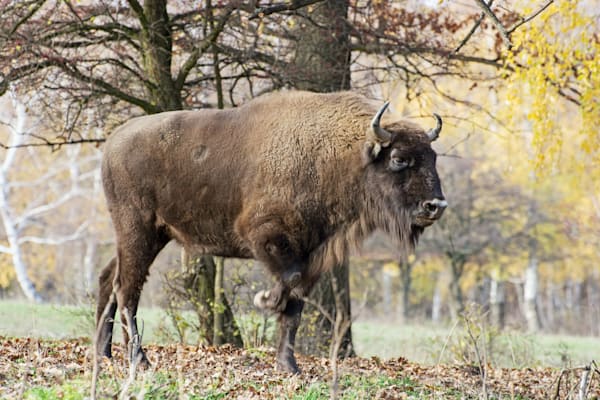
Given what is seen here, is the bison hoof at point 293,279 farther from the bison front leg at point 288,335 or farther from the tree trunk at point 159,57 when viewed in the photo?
the tree trunk at point 159,57

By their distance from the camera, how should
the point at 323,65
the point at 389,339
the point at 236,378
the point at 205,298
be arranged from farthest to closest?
the point at 389,339
the point at 205,298
the point at 323,65
the point at 236,378

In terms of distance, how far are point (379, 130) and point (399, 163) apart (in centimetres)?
40

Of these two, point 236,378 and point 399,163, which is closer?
point 236,378

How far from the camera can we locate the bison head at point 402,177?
7.38 meters

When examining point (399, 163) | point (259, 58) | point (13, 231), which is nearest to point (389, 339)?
point (259, 58)

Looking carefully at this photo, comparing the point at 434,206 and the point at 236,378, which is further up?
the point at 434,206

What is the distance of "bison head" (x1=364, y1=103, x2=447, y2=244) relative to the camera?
24.2 ft

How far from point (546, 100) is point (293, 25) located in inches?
156

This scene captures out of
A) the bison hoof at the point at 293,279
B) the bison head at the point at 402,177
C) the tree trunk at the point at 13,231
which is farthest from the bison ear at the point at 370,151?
the tree trunk at the point at 13,231

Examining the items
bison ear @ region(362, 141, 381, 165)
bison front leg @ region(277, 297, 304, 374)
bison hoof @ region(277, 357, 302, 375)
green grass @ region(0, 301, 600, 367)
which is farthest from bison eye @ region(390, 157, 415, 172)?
green grass @ region(0, 301, 600, 367)

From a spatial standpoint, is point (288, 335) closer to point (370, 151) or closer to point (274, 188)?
point (274, 188)

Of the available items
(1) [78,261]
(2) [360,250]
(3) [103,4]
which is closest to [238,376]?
(2) [360,250]

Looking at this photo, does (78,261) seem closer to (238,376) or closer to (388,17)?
(388,17)

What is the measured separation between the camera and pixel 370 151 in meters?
7.43
